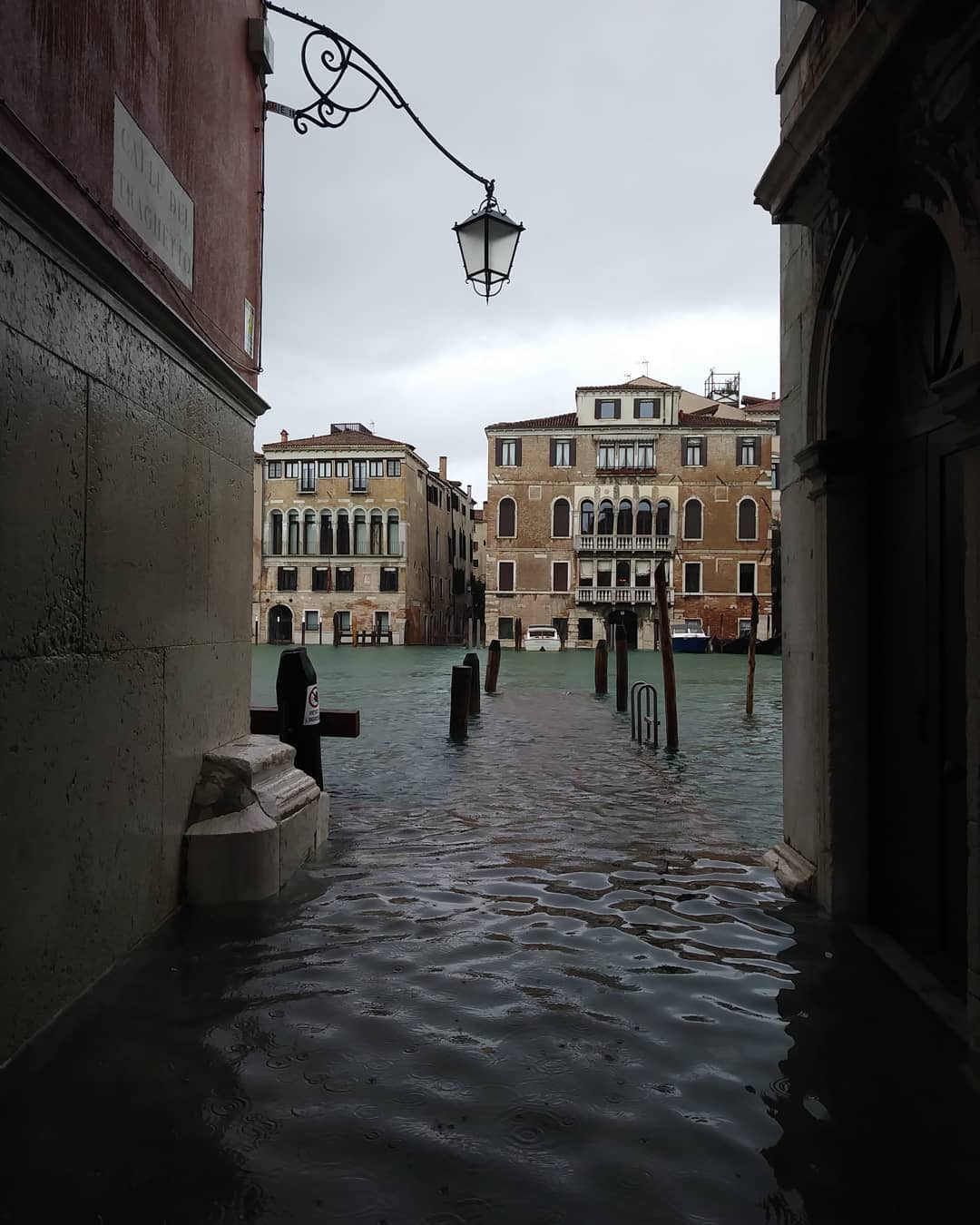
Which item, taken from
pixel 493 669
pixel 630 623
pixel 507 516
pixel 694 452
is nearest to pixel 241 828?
pixel 493 669

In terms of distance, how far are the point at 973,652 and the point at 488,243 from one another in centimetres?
493

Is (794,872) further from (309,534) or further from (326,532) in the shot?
(309,534)

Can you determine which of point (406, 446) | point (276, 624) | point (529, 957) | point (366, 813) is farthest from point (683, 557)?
point (529, 957)

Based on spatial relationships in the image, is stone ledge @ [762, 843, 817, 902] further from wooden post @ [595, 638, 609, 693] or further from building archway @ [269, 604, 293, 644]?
building archway @ [269, 604, 293, 644]

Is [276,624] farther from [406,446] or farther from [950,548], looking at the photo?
[950,548]

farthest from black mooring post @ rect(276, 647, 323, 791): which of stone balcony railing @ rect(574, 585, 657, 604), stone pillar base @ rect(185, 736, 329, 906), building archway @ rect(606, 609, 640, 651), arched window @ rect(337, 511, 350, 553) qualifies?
arched window @ rect(337, 511, 350, 553)

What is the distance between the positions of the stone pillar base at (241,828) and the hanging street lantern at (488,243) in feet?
12.5

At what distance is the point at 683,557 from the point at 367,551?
16.1 m

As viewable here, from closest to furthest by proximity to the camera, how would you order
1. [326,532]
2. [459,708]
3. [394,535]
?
[459,708] < [394,535] < [326,532]

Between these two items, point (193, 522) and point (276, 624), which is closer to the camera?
point (193, 522)

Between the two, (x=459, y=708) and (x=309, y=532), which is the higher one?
(x=309, y=532)

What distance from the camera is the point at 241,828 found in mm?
4281

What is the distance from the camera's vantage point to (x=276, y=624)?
165ft

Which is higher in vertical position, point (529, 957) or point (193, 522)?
point (193, 522)
